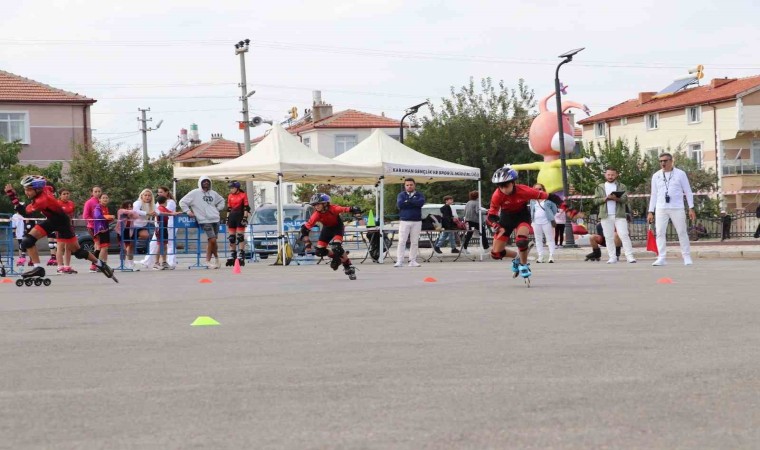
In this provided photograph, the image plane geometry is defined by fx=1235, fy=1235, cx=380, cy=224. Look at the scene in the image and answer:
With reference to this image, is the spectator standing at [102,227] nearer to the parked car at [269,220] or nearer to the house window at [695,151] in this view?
the parked car at [269,220]

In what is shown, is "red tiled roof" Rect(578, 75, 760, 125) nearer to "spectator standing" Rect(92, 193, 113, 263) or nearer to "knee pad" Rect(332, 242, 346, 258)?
"spectator standing" Rect(92, 193, 113, 263)

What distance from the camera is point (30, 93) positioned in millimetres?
59562

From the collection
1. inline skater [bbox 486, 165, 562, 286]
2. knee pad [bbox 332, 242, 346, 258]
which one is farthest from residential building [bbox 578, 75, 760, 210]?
inline skater [bbox 486, 165, 562, 286]

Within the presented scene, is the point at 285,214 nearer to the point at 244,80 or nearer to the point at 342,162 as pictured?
the point at 342,162

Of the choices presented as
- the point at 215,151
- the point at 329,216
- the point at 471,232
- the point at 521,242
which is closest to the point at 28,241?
the point at 329,216

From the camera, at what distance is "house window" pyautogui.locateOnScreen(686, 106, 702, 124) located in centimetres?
7581

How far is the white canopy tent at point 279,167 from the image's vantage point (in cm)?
2658

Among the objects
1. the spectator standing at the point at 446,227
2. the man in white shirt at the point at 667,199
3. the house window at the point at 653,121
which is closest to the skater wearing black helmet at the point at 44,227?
the man in white shirt at the point at 667,199

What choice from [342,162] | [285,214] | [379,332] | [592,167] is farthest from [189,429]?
[592,167]

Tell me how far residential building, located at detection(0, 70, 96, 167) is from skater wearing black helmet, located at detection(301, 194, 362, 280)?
40.6 metres

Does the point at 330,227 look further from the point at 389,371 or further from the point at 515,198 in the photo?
the point at 389,371

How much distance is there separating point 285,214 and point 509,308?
2293 centimetres

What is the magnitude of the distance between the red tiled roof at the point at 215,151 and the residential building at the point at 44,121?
48282 millimetres

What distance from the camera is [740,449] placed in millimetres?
5238
